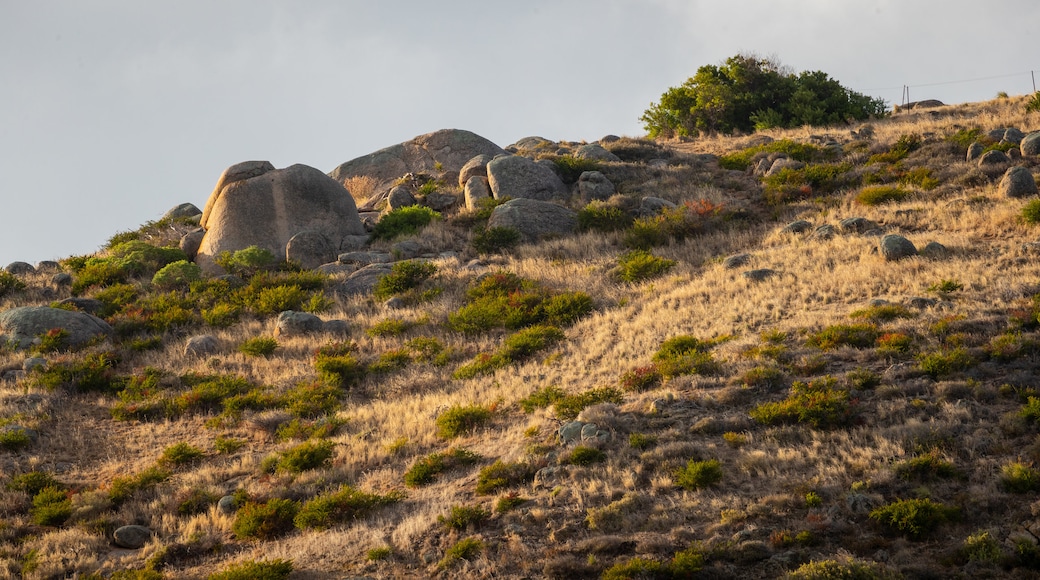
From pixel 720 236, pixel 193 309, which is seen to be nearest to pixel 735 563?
pixel 720 236

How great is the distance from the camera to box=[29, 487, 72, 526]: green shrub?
11.4m

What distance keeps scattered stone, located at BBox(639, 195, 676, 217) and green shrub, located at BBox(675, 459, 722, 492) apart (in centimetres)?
1796

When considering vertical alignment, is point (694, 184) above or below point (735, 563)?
above

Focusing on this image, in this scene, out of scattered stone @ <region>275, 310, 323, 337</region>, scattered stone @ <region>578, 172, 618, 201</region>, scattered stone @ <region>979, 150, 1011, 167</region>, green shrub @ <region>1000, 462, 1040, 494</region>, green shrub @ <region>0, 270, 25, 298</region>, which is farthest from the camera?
scattered stone @ <region>578, 172, 618, 201</region>

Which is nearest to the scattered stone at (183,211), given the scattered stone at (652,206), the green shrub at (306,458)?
the scattered stone at (652,206)

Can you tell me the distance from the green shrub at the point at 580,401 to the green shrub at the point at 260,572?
206 inches

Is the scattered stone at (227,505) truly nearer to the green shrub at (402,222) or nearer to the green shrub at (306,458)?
the green shrub at (306,458)

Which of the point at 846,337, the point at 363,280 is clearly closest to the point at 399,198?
the point at 363,280

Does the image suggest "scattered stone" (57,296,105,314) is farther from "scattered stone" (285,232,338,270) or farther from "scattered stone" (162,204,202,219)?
"scattered stone" (162,204,202,219)

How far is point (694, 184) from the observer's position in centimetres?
3131

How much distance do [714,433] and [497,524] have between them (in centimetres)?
370

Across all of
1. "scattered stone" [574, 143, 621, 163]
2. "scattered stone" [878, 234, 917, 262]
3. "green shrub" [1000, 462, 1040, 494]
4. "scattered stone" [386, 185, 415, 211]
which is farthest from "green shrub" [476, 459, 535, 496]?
"scattered stone" [574, 143, 621, 163]

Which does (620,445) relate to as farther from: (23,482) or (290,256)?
(290,256)

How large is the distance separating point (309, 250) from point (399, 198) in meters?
5.77
